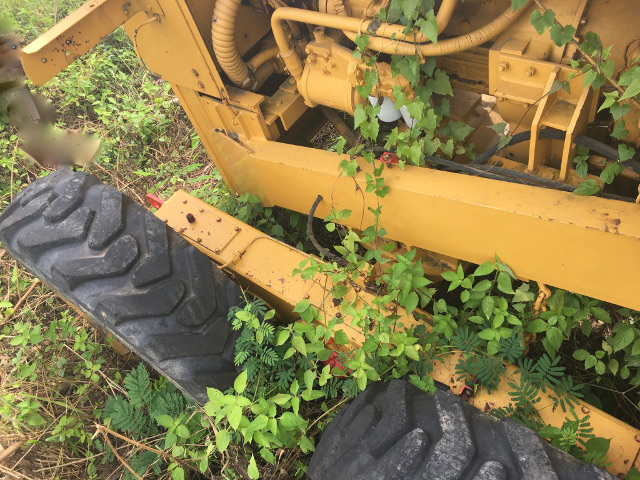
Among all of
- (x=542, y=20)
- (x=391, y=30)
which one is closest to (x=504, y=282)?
(x=542, y=20)

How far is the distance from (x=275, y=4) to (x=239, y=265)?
1132 mm

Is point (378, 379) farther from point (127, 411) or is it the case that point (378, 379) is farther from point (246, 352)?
point (127, 411)

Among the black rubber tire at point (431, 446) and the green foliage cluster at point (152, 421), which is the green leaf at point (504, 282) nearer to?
the black rubber tire at point (431, 446)

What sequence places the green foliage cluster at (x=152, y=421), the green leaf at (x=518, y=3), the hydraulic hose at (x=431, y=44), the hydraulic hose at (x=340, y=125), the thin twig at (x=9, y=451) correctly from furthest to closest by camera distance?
the hydraulic hose at (x=340, y=125) < the thin twig at (x=9, y=451) < the green foliage cluster at (x=152, y=421) < the hydraulic hose at (x=431, y=44) < the green leaf at (x=518, y=3)

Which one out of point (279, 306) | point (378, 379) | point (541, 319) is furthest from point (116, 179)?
point (541, 319)

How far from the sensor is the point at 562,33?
1.56 m

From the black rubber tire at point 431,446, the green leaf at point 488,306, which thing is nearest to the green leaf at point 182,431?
the black rubber tire at point 431,446

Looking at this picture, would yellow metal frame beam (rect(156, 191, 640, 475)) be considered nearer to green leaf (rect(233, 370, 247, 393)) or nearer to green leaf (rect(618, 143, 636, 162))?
green leaf (rect(233, 370, 247, 393))

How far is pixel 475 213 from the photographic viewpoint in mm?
1841

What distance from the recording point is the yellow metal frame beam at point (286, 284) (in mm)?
1699

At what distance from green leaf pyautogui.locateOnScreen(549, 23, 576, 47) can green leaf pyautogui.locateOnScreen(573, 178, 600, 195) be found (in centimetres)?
43

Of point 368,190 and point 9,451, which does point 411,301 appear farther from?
point 9,451

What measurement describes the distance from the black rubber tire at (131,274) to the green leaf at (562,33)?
1513 millimetres

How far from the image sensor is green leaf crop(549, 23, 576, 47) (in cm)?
155
